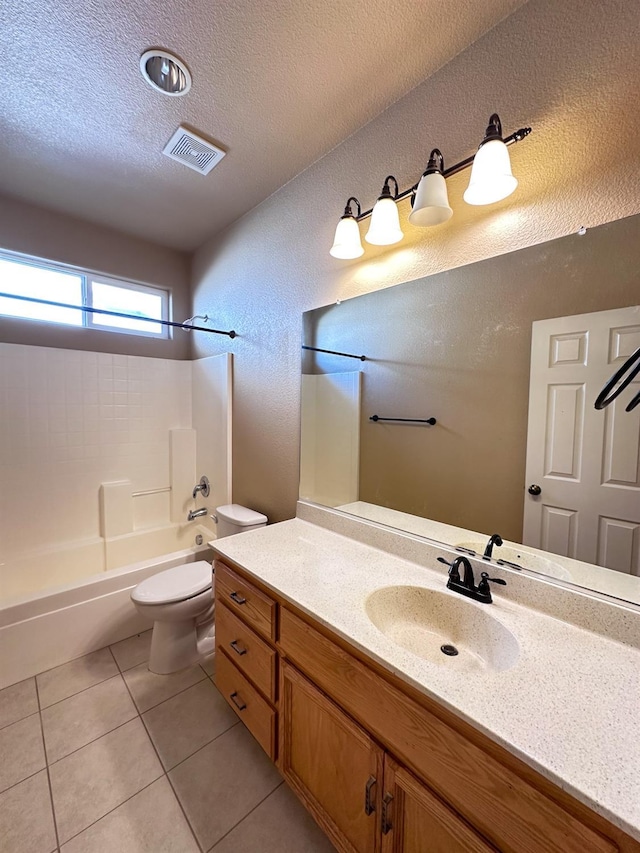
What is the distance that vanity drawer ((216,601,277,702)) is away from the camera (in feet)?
3.86

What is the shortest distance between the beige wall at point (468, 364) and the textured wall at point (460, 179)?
0.28 feet

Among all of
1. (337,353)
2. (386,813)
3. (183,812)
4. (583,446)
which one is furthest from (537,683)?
(337,353)

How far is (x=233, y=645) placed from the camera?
135cm

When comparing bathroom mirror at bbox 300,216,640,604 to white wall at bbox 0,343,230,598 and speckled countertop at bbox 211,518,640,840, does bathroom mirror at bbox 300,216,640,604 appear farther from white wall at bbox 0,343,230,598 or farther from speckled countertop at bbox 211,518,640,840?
white wall at bbox 0,343,230,598

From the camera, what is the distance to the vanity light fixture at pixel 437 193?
3.22 ft

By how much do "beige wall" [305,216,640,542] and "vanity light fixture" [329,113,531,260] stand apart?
0.20 metres

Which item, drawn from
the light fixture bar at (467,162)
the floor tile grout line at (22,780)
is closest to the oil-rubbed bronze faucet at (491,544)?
the light fixture bar at (467,162)

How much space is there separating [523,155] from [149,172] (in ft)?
6.09

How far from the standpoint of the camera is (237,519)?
6.55ft

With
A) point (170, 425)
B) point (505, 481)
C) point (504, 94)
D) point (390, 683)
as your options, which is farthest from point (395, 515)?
point (170, 425)

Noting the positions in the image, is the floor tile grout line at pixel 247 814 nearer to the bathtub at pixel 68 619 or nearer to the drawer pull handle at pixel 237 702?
the drawer pull handle at pixel 237 702

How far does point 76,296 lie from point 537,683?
3221mm

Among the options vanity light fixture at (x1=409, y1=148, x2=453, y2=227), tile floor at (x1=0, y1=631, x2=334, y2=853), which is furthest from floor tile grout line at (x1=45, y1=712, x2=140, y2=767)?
vanity light fixture at (x1=409, y1=148, x2=453, y2=227)

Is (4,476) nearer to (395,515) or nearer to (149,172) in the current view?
(149,172)
